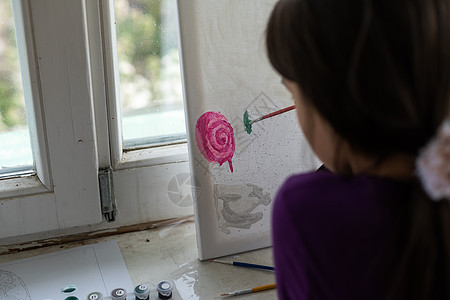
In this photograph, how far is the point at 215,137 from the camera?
838 millimetres

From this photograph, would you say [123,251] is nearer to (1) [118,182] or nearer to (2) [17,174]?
(1) [118,182]

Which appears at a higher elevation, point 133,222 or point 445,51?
point 445,51

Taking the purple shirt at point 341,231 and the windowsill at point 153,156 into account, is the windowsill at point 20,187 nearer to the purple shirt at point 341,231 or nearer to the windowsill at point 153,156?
the windowsill at point 153,156

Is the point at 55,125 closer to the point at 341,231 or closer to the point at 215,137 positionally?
the point at 215,137

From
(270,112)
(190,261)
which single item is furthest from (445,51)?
(190,261)

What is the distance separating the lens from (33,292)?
0.80 m

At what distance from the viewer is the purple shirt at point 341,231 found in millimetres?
460

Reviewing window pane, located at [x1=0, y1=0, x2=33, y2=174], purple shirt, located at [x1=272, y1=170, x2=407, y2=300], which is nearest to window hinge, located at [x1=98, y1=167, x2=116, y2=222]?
window pane, located at [x1=0, y1=0, x2=33, y2=174]

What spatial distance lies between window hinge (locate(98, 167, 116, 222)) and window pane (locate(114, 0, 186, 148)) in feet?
0.23

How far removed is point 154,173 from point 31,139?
0.22m

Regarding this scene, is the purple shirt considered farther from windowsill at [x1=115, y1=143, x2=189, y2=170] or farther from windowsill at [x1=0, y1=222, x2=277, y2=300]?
windowsill at [x1=115, y1=143, x2=189, y2=170]

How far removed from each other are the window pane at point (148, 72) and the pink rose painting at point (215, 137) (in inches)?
6.1

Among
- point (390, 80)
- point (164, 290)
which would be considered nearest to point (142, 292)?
point (164, 290)

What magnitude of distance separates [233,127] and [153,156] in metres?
0.18
